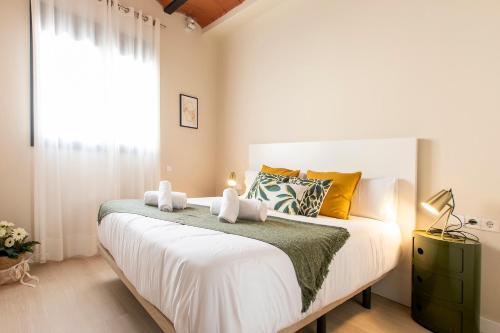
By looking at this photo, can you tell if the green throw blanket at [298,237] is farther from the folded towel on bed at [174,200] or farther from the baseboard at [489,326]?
the baseboard at [489,326]

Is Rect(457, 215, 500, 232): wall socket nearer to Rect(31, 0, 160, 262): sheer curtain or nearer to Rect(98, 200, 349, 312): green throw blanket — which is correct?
Rect(98, 200, 349, 312): green throw blanket

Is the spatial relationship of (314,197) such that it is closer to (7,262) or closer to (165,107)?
(165,107)

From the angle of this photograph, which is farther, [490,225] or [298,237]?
[490,225]

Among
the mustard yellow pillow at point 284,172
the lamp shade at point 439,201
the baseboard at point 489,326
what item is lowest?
the baseboard at point 489,326

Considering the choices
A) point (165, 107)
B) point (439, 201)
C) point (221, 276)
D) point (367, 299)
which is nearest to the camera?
point (221, 276)

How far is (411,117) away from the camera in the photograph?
223 cm

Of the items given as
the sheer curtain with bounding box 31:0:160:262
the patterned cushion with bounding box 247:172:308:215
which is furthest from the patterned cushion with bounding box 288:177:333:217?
the sheer curtain with bounding box 31:0:160:262

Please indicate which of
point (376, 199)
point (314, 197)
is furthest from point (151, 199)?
point (376, 199)

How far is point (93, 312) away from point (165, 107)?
8.41 feet

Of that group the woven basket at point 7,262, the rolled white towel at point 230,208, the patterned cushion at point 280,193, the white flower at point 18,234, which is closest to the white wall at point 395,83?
the patterned cushion at point 280,193

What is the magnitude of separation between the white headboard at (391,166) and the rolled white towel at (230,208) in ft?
4.13

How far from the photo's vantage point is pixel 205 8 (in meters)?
3.76

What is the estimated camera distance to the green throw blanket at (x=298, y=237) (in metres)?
1.36

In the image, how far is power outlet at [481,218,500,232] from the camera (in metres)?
1.82
